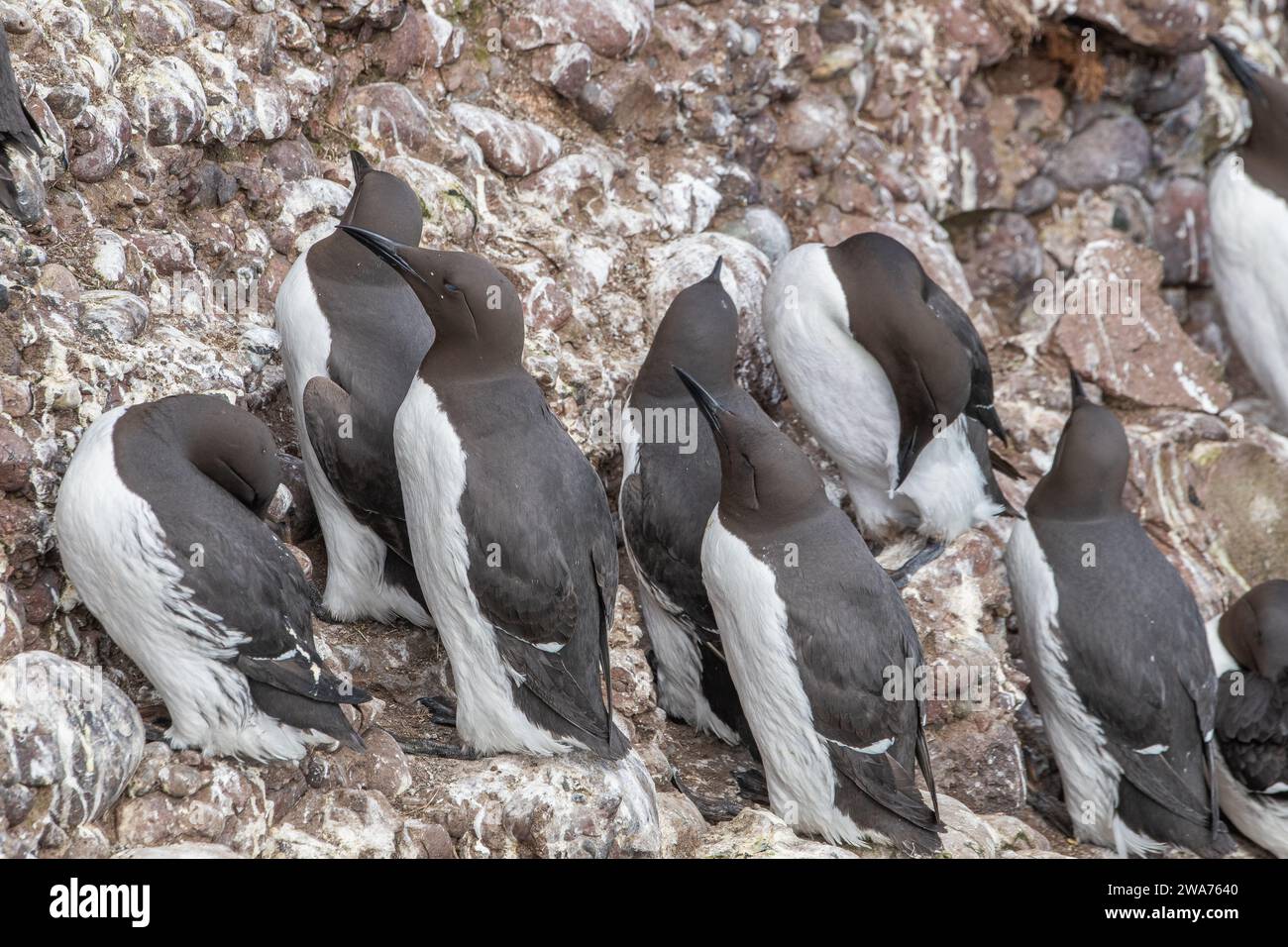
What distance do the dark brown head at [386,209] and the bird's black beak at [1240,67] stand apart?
16.0 ft

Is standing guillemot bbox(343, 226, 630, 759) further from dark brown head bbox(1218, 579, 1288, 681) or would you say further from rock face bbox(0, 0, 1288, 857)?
dark brown head bbox(1218, 579, 1288, 681)

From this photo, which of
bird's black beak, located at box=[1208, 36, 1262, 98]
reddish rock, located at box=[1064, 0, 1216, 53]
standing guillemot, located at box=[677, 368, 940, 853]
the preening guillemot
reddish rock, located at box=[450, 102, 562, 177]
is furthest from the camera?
reddish rock, located at box=[1064, 0, 1216, 53]

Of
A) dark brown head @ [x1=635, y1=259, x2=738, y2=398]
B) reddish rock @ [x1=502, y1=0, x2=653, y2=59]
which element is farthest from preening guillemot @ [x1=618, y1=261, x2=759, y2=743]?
reddish rock @ [x1=502, y1=0, x2=653, y2=59]

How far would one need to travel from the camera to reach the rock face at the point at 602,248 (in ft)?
14.5

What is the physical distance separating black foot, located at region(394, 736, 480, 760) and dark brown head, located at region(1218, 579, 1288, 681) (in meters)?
3.73

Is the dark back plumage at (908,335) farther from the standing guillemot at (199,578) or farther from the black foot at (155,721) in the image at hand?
the black foot at (155,721)

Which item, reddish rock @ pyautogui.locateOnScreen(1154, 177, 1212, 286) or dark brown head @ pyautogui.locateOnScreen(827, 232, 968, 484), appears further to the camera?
reddish rock @ pyautogui.locateOnScreen(1154, 177, 1212, 286)

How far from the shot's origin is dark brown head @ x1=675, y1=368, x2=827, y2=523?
500 centimetres

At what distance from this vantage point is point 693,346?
231 inches

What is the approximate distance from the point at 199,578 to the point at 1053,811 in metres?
4.08

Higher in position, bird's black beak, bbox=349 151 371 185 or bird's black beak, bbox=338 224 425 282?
bird's black beak, bbox=349 151 371 185

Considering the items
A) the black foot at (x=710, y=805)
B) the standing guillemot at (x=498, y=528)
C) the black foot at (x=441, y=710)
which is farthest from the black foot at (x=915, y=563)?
the black foot at (x=441, y=710)

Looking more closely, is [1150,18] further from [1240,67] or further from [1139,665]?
[1139,665]

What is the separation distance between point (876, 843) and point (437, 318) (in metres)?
2.47
